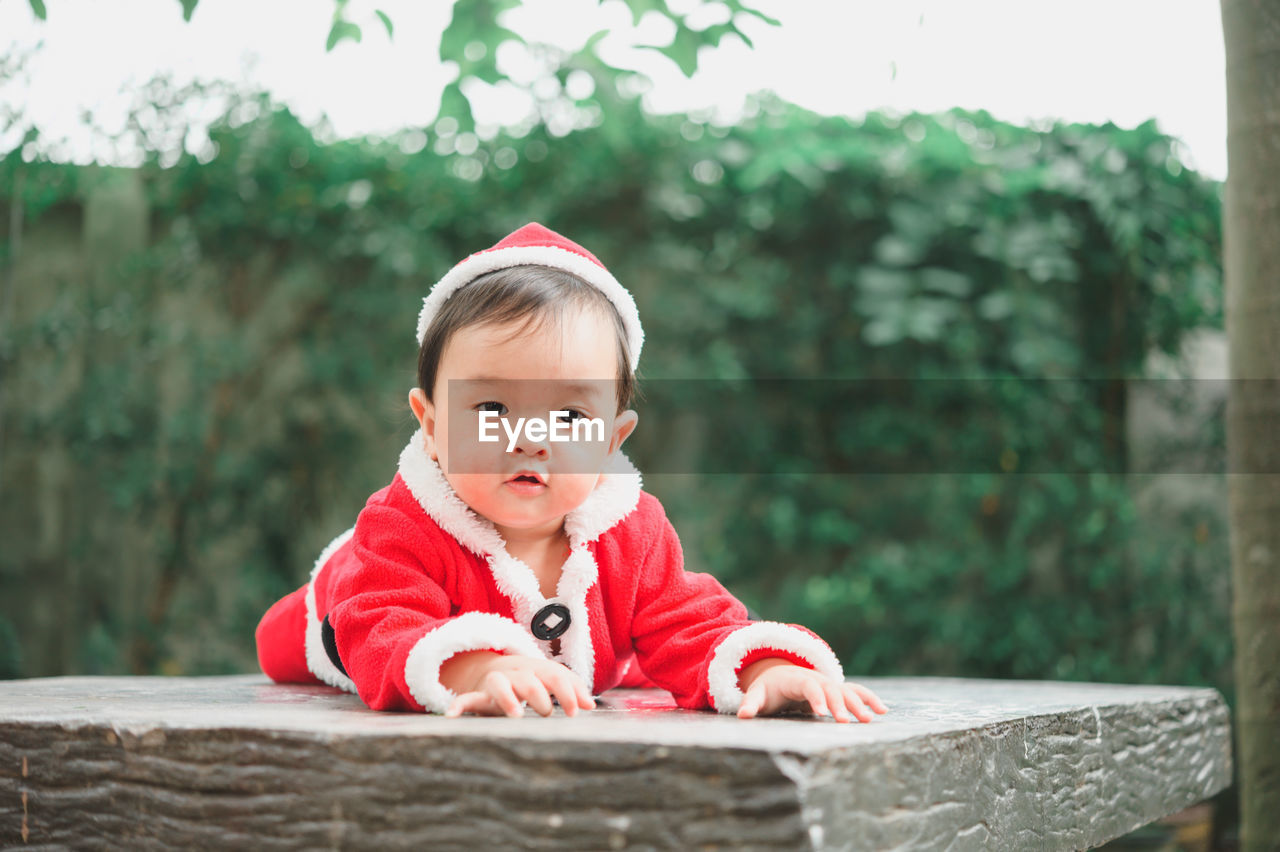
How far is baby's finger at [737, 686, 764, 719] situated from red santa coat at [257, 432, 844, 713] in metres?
0.04

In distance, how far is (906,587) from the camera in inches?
127

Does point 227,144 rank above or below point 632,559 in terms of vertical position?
above

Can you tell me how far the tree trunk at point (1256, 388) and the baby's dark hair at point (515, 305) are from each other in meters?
1.07

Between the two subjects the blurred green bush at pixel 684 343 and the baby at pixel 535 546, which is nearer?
the baby at pixel 535 546

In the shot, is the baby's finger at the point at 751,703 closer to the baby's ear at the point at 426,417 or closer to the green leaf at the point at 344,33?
the baby's ear at the point at 426,417

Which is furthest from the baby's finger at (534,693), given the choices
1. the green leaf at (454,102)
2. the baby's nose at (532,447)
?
the green leaf at (454,102)

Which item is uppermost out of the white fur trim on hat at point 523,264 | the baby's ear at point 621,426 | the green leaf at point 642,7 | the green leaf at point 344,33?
the green leaf at point 344,33

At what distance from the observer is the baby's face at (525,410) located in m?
1.24

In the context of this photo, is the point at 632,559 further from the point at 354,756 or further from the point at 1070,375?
the point at 1070,375

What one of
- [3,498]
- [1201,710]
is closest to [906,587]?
[1201,710]

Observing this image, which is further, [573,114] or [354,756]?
[573,114]

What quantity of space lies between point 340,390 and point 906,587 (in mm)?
1894

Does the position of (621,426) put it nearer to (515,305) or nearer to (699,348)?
(515,305)

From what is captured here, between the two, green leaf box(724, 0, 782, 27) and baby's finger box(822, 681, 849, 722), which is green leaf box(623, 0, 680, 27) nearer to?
green leaf box(724, 0, 782, 27)
